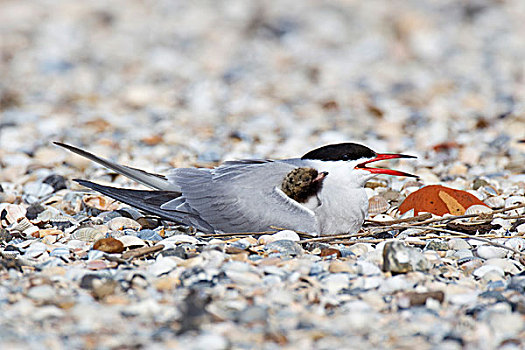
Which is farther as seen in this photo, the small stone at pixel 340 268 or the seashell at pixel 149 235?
the seashell at pixel 149 235

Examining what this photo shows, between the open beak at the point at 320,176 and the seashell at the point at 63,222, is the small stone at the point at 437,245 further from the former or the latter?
the seashell at the point at 63,222

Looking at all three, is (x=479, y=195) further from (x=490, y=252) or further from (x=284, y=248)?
(x=284, y=248)

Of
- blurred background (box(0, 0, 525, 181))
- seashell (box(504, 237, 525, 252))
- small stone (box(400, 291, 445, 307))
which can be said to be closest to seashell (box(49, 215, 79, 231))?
blurred background (box(0, 0, 525, 181))

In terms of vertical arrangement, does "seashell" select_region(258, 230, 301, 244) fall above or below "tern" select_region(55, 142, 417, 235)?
below

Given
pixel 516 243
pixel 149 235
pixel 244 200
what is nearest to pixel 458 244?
pixel 516 243

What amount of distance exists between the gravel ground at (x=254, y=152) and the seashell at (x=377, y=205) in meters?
0.05

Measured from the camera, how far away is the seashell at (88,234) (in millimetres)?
3084

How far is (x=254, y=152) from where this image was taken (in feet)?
16.6

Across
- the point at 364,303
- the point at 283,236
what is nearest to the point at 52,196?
the point at 283,236

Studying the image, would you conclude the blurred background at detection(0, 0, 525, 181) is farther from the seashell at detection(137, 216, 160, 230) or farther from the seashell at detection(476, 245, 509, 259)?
the seashell at detection(476, 245, 509, 259)

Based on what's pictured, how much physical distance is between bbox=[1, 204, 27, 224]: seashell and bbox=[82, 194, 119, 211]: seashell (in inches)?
12.7

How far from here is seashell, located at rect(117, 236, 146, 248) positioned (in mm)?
2936

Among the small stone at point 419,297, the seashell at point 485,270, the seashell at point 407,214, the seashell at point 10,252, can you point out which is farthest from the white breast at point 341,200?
the seashell at point 10,252

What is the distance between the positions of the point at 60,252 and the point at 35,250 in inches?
4.4
